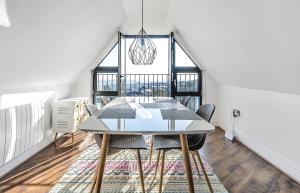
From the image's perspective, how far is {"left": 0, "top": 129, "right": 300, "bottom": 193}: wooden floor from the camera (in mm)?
2352

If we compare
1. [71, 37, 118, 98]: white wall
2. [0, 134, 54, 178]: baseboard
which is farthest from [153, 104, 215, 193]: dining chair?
[71, 37, 118, 98]: white wall

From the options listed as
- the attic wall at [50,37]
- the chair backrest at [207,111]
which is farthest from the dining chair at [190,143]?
the attic wall at [50,37]

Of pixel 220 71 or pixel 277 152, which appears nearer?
pixel 277 152

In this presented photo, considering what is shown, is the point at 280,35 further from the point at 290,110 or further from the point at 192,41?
the point at 192,41

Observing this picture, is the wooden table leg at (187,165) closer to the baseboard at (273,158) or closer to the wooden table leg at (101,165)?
the wooden table leg at (101,165)

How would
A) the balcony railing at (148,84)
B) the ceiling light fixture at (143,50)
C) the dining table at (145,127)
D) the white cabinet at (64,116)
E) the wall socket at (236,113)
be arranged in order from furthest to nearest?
the balcony railing at (148,84) → the wall socket at (236,113) → the white cabinet at (64,116) → the ceiling light fixture at (143,50) → the dining table at (145,127)

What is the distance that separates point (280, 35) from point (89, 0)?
226 cm

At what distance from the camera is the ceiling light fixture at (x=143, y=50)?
3041 mm

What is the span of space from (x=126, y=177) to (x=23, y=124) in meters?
1.52

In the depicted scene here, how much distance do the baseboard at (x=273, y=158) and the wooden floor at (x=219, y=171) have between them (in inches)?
2.7

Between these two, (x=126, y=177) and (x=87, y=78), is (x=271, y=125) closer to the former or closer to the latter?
(x=126, y=177)

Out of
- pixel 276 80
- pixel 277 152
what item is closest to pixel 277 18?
pixel 276 80

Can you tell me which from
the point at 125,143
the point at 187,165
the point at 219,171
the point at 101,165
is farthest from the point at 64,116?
the point at 187,165

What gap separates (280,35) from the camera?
6.56ft
